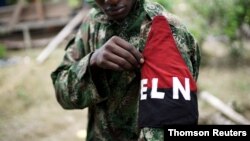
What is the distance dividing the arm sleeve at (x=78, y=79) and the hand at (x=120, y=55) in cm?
15

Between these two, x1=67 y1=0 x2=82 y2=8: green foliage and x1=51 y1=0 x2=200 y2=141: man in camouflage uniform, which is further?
x1=67 y1=0 x2=82 y2=8: green foliage

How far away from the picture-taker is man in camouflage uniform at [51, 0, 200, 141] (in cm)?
142

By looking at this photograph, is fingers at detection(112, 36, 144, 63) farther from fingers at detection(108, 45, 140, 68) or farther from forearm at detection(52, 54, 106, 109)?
forearm at detection(52, 54, 106, 109)

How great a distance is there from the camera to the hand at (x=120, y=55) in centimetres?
139

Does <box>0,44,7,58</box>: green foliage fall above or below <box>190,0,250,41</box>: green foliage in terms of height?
below

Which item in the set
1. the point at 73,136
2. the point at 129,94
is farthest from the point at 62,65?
the point at 73,136

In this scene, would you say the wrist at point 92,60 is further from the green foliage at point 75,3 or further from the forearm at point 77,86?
the green foliage at point 75,3

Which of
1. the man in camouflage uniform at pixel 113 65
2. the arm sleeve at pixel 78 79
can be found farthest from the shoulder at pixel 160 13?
the arm sleeve at pixel 78 79

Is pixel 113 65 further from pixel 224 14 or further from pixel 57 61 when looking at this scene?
pixel 57 61

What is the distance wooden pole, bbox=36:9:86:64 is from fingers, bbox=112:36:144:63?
7.31 metres

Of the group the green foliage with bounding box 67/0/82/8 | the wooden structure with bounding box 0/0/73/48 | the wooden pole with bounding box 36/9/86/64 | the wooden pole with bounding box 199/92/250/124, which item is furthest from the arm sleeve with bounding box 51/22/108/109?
the wooden structure with bounding box 0/0/73/48

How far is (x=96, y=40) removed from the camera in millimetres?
1744

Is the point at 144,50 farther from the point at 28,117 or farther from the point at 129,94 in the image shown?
the point at 28,117

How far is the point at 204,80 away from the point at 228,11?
1421mm
